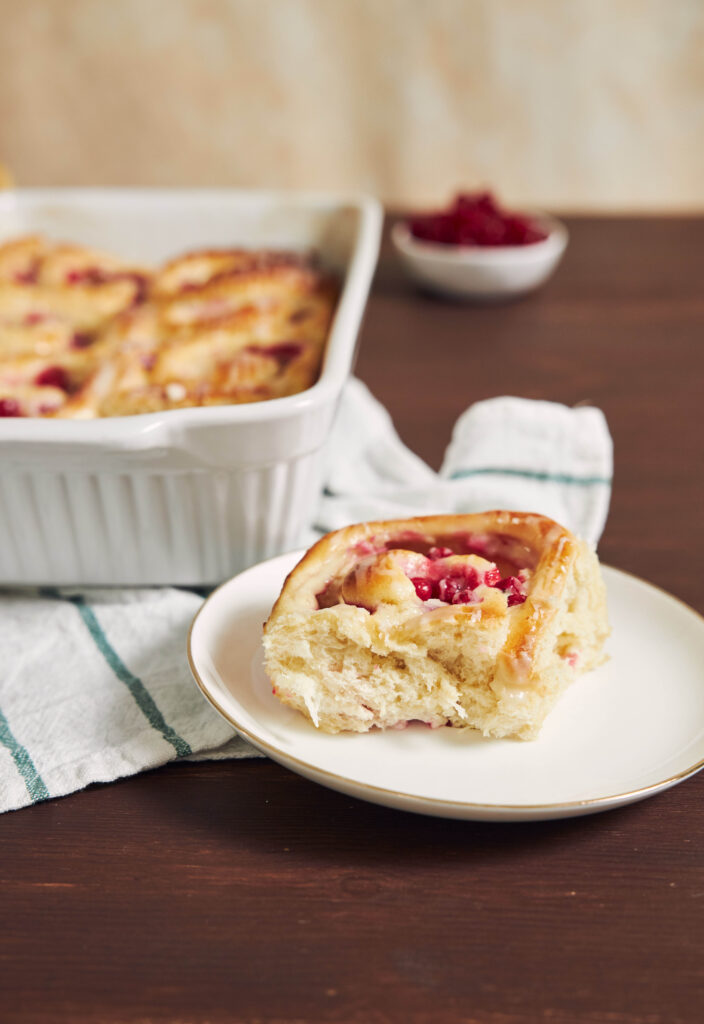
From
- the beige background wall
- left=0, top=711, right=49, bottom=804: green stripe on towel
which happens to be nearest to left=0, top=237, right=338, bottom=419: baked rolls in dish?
left=0, top=711, right=49, bottom=804: green stripe on towel

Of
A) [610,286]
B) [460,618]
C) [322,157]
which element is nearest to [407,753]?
[460,618]

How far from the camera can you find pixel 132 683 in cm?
82

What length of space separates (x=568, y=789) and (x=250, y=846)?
0.67 ft

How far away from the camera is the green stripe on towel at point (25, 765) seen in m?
0.70

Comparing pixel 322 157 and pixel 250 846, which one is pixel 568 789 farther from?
pixel 322 157

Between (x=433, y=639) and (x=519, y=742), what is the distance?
0.09 m

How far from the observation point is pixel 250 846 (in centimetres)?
66

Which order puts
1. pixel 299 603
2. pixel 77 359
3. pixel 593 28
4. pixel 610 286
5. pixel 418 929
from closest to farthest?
pixel 418 929 → pixel 299 603 → pixel 77 359 → pixel 610 286 → pixel 593 28

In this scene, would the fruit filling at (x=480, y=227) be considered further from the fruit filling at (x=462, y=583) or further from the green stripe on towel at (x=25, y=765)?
the green stripe on towel at (x=25, y=765)

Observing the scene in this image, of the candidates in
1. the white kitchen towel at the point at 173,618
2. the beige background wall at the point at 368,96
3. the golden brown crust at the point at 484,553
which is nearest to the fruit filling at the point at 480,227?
the white kitchen towel at the point at 173,618

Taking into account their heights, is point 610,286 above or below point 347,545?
below

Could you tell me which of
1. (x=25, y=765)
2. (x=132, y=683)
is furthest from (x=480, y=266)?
(x=25, y=765)

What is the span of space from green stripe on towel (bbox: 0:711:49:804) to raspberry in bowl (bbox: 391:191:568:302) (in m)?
1.07

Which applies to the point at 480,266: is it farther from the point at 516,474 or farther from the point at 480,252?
the point at 516,474
